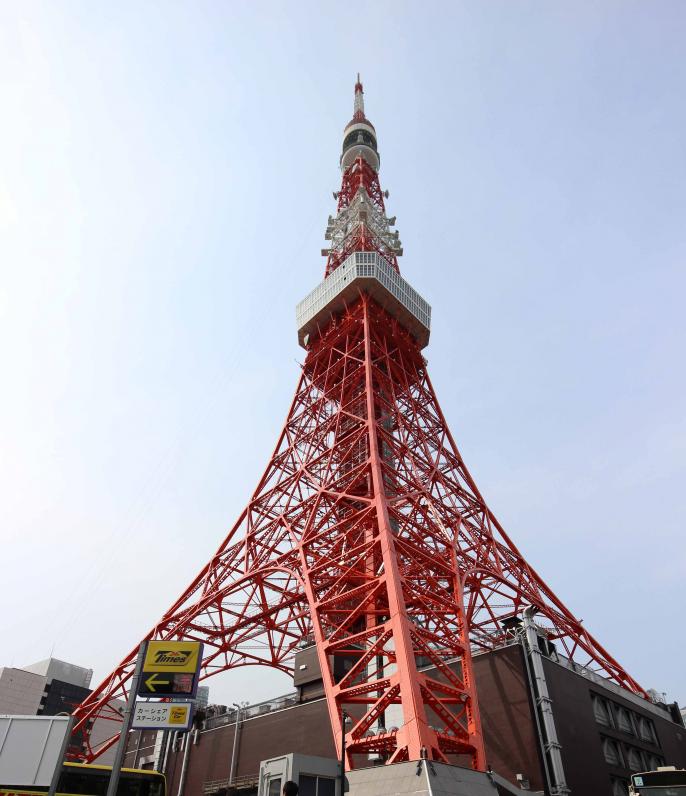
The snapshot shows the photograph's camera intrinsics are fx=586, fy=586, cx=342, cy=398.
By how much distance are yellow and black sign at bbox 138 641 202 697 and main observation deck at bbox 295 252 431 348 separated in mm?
28447

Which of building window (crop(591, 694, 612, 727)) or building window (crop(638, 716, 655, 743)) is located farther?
building window (crop(638, 716, 655, 743))

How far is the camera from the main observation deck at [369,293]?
35.6m

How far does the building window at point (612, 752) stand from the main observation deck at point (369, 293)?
23.8m

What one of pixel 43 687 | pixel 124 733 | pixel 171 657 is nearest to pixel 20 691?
pixel 43 687

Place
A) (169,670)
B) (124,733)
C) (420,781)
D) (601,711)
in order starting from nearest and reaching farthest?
(124,733)
(169,670)
(420,781)
(601,711)

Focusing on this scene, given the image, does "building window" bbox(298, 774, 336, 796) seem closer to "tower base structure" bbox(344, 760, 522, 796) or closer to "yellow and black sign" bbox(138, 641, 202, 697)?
"tower base structure" bbox(344, 760, 522, 796)

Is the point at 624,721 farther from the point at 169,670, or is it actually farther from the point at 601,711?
the point at 169,670

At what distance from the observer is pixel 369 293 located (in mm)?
35750

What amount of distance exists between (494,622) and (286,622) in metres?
9.13

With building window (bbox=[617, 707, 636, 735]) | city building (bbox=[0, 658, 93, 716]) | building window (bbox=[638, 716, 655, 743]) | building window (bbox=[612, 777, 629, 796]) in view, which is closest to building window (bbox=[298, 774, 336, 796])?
building window (bbox=[612, 777, 629, 796])

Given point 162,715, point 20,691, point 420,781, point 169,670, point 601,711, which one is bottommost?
point 420,781

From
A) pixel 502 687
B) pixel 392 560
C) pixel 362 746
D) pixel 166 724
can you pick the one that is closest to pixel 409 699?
pixel 362 746

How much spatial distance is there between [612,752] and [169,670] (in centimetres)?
1985

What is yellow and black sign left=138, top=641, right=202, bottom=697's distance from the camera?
888cm
